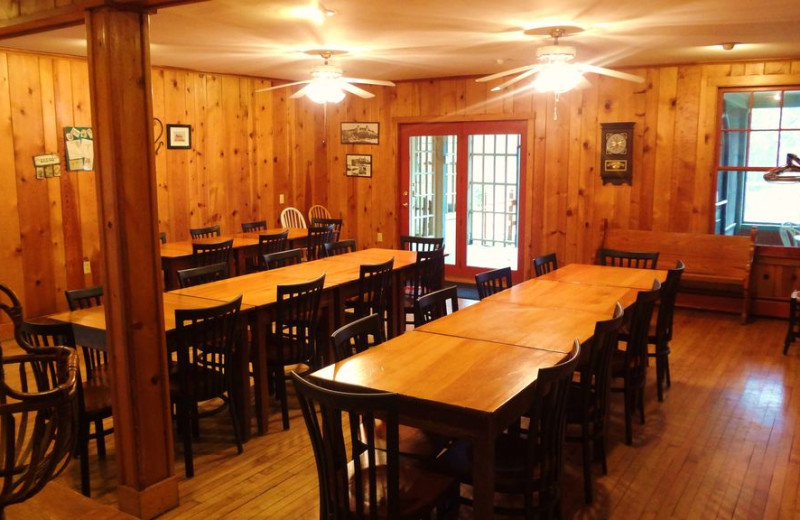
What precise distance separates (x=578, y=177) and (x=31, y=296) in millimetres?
5751

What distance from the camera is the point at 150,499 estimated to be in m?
3.02

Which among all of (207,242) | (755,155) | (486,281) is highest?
(755,155)

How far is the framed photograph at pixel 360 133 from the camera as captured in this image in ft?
29.2

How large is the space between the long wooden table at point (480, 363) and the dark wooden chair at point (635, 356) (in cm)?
18

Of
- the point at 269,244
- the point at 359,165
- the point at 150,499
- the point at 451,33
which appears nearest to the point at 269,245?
the point at 269,244

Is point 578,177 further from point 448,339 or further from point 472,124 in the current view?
point 448,339

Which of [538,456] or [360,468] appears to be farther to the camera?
[538,456]

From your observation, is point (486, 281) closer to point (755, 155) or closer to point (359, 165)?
point (755, 155)

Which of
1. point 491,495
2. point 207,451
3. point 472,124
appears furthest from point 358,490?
point 472,124

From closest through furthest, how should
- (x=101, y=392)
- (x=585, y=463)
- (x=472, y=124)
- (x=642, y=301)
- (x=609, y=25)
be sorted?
(x=585, y=463) → (x=101, y=392) → (x=642, y=301) → (x=609, y=25) → (x=472, y=124)

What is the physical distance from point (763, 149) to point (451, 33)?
361 cm

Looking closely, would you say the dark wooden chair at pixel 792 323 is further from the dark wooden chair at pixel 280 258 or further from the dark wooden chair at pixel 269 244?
the dark wooden chair at pixel 269 244

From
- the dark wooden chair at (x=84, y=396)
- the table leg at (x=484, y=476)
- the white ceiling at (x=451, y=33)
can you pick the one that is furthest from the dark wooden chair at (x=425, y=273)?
the table leg at (x=484, y=476)

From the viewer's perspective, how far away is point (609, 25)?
4.94 meters
